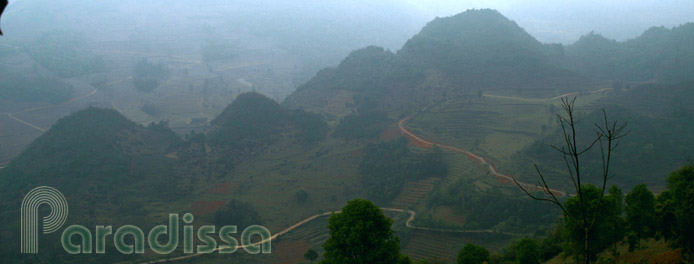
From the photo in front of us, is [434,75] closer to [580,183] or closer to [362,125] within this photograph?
[362,125]

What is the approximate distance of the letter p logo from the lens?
18969mm

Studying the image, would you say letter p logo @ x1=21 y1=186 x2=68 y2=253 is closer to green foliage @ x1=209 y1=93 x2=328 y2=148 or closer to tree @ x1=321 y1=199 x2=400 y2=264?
green foliage @ x1=209 y1=93 x2=328 y2=148

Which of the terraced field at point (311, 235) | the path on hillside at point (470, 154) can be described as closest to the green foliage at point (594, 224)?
the path on hillside at point (470, 154)

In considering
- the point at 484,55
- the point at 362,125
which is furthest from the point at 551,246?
the point at 484,55

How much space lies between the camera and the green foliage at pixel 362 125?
3319 cm

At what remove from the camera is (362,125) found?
34.3 m

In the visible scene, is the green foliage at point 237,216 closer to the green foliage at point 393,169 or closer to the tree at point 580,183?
the green foliage at point 393,169

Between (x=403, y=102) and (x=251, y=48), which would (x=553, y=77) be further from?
(x=251, y=48)

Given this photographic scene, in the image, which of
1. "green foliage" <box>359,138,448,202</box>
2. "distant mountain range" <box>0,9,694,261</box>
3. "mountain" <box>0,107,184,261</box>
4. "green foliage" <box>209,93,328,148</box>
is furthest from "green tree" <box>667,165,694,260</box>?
"green foliage" <box>209,93,328,148</box>

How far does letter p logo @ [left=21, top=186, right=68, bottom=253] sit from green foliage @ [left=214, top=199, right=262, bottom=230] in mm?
7175

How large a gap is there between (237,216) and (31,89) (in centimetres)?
3541

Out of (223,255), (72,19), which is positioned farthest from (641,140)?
(72,19)

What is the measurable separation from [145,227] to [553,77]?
35.9 m

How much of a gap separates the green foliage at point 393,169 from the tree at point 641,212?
45.7 feet
